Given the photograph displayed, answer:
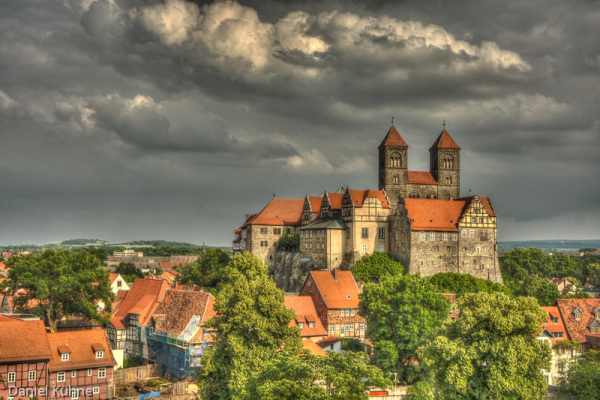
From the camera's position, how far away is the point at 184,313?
57969 millimetres

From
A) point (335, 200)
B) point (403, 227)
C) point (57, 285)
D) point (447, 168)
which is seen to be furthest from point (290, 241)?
point (57, 285)

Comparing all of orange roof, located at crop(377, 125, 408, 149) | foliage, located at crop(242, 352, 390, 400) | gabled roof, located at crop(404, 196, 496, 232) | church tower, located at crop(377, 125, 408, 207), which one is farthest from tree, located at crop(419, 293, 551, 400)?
orange roof, located at crop(377, 125, 408, 149)

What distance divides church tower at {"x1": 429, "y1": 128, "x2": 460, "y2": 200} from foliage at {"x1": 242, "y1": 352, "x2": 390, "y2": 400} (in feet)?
240

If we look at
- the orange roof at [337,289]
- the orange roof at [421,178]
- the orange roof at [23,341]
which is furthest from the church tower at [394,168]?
the orange roof at [23,341]

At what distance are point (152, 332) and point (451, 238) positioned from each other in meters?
45.6

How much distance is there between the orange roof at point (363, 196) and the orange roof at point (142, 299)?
32548 millimetres

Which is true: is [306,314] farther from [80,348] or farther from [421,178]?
[421,178]

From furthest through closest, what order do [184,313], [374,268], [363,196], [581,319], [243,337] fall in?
A: 1. [363,196]
2. [374,268]
3. [581,319]
4. [184,313]
5. [243,337]

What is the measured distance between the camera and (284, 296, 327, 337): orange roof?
61.4 metres

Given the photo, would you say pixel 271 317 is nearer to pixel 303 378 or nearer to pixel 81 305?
pixel 303 378

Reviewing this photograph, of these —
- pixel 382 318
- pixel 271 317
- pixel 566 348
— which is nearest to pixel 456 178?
pixel 566 348

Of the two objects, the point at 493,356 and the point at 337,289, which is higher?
the point at 337,289

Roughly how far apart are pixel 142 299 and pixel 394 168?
47365mm

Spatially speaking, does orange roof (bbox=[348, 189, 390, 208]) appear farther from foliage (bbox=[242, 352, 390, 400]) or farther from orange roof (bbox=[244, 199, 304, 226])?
foliage (bbox=[242, 352, 390, 400])
